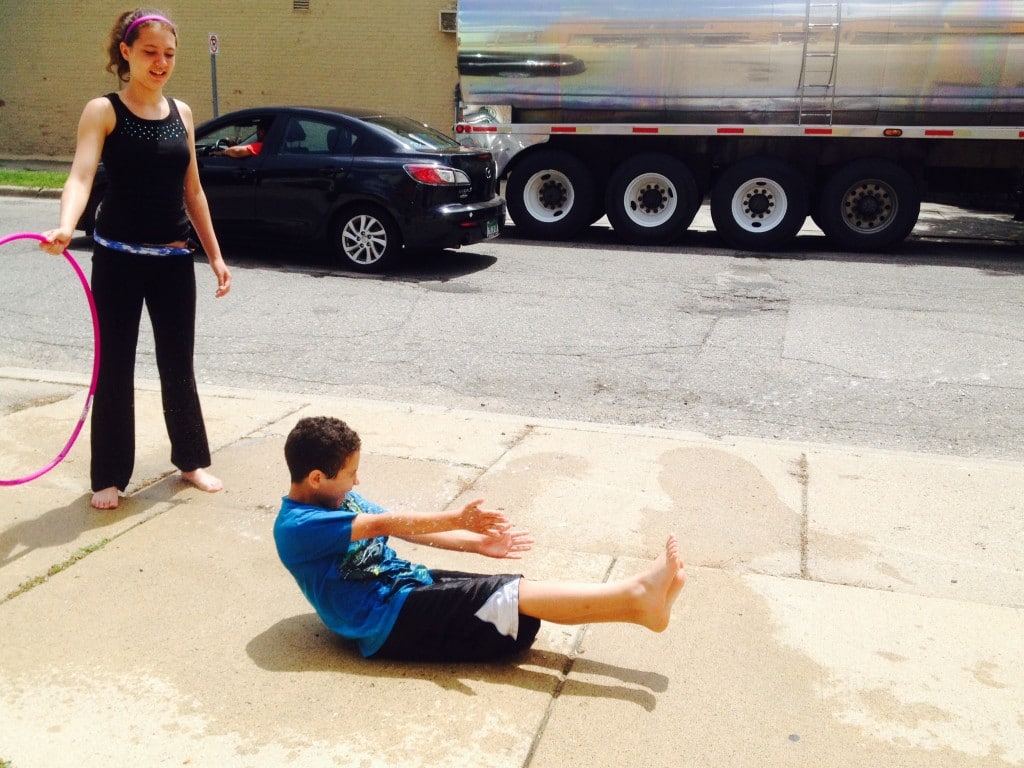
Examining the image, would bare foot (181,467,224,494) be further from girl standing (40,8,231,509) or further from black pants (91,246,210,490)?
black pants (91,246,210,490)

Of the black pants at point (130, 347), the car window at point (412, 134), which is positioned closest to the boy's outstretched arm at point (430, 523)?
the black pants at point (130, 347)

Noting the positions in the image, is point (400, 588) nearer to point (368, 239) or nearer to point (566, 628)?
point (566, 628)

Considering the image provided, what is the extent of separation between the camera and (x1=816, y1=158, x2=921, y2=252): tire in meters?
12.3

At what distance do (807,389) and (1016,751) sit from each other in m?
3.98

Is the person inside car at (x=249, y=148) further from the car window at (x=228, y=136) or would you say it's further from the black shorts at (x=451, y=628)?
the black shorts at (x=451, y=628)

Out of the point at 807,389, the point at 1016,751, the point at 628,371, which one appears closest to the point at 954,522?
the point at 1016,751

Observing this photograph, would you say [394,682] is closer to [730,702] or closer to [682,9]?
[730,702]

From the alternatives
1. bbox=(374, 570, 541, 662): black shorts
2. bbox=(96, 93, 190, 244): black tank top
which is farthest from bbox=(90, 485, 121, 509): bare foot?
bbox=(374, 570, 541, 662): black shorts

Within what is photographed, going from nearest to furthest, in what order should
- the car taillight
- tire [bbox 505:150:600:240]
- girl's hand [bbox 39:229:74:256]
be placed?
girl's hand [bbox 39:229:74:256] → the car taillight → tire [bbox 505:150:600:240]

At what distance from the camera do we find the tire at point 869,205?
12.3 m

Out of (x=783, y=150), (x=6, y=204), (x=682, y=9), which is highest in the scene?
(x=682, y=9)

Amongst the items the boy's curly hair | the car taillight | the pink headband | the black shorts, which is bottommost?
the black shorts

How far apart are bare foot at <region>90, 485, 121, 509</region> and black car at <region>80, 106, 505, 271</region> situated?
5930 mm

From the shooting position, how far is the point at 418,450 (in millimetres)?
5312
